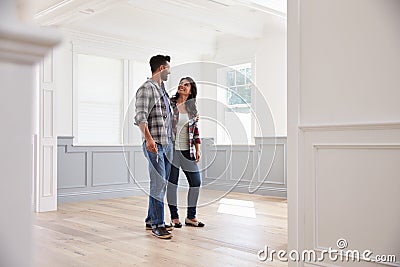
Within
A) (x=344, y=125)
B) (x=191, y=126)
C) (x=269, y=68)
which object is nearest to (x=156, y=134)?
(x=191, y=126)

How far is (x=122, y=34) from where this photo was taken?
5664mm

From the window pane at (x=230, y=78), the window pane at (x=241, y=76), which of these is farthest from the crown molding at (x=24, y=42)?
the window pane at (x=230, y=78)

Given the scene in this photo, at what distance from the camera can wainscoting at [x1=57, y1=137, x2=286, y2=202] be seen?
17.0 ft

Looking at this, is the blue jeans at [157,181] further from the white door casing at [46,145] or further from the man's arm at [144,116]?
the white door casing at [46,145]

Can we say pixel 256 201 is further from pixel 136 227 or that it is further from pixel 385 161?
pixel 385 161

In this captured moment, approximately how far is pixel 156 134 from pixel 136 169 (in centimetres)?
300

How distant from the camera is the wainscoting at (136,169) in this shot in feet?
17.0

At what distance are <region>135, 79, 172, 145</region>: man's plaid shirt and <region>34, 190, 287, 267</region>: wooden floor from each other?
74 cm

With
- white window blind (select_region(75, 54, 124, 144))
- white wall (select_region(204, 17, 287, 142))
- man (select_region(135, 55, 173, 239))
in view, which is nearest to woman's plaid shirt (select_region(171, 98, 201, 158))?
man (select_region(135, 55, 173, 239))

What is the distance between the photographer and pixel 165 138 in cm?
309

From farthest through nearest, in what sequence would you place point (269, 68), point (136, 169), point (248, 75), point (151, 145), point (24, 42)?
1. point (248, 75)
2. point (136, 169)
3. point (269, 68)
4. point (151, 145)
5. point (24, 42)

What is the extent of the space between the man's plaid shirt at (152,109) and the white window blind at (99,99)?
254cm

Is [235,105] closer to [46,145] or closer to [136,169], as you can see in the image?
[136,169]

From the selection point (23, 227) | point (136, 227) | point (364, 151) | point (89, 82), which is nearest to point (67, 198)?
point (89, 82)
